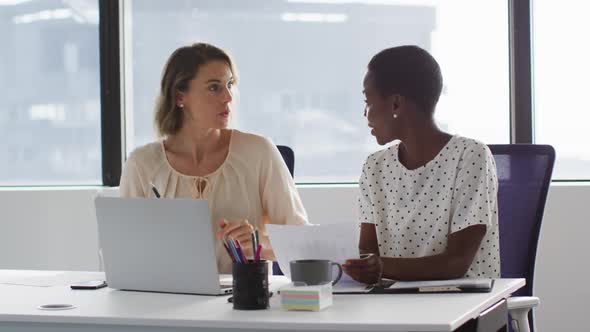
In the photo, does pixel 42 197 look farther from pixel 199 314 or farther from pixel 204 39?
pixel 199 314

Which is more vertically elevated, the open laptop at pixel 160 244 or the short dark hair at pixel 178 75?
the short dark hair at pixel 178 75

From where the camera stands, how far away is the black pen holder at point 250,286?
69.1 inches

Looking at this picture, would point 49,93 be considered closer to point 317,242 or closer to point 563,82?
point 563,82

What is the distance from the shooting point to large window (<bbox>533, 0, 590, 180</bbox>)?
387 centimetres

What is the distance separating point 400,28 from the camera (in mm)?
4035

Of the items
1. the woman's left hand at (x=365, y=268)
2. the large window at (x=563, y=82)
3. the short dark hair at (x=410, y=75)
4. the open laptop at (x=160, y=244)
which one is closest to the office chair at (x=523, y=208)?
the short dark hair at (x=410, y=75)

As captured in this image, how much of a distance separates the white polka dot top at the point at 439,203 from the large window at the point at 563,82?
174 centimetres

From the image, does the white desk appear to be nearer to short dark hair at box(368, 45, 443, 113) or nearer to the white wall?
short dark hair at box(368, 45, 443, 113)

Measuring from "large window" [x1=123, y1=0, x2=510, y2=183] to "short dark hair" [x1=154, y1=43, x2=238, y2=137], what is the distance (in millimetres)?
1197

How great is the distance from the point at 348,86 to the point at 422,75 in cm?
180

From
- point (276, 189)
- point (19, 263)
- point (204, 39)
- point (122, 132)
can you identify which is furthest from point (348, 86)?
point (19, 263)

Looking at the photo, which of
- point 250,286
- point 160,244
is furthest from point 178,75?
point 250,286

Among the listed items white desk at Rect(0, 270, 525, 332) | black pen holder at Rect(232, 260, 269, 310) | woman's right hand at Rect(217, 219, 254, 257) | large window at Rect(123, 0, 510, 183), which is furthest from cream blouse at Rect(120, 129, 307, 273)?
large window at Rect(123, 0, 510, 183)

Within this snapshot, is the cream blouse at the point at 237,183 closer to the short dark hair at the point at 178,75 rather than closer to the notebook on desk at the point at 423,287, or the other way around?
the short dark hair at the point at 178,75
